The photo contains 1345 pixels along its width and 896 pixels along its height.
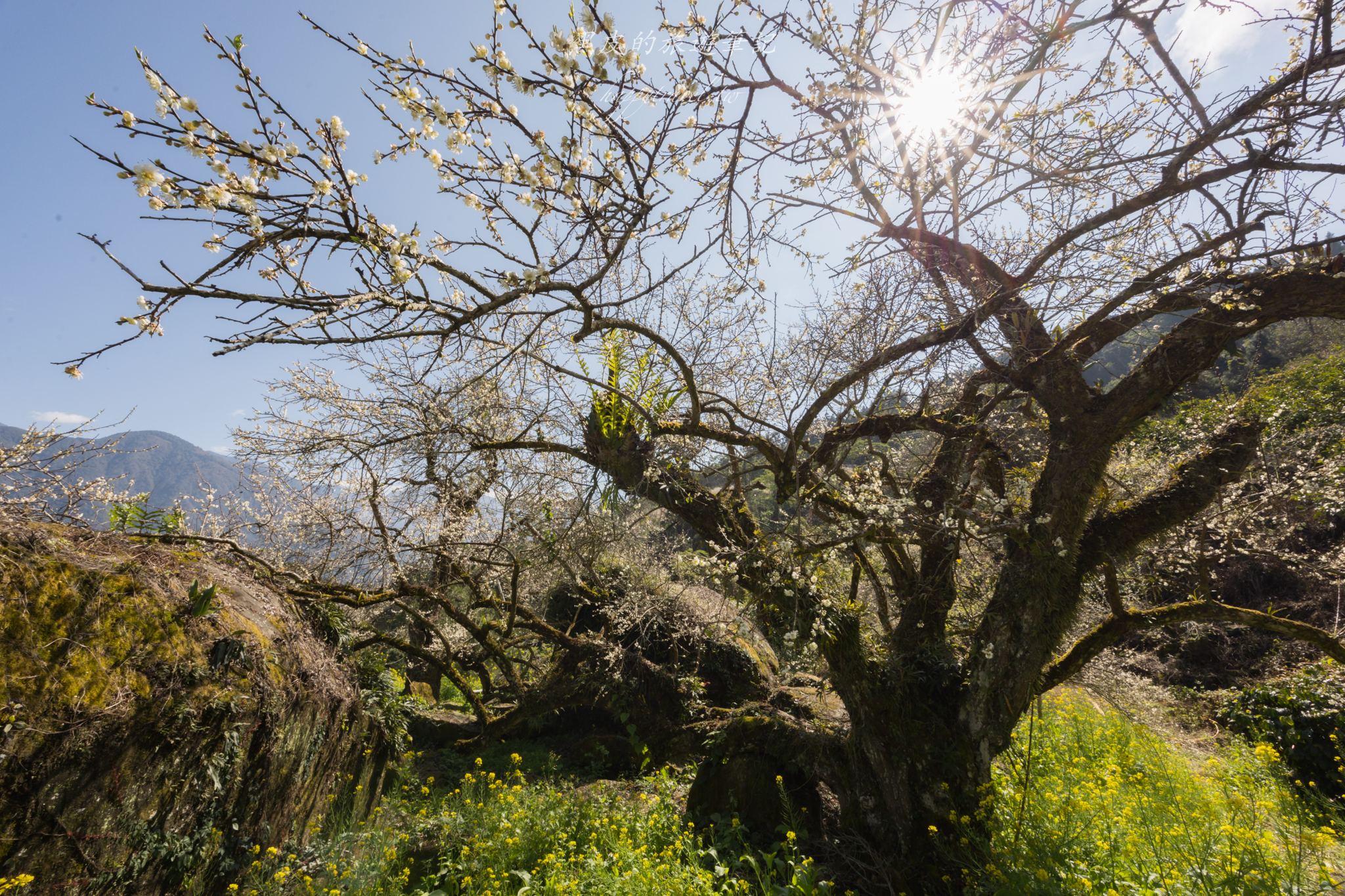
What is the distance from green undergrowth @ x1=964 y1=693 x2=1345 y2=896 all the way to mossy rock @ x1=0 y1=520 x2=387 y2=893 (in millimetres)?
4716

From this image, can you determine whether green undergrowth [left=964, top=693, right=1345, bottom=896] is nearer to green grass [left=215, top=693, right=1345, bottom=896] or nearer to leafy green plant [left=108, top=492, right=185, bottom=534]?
green grass [left=215, top=693, right=1345, bottom=896]

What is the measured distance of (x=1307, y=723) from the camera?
289 inches

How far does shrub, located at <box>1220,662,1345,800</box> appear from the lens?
694cm

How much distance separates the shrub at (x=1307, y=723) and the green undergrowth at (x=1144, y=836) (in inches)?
72.8

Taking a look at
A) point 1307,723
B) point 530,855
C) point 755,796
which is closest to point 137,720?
point 530,855

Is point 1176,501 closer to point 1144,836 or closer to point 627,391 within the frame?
point 1144,836

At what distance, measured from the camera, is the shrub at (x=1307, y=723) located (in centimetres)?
694

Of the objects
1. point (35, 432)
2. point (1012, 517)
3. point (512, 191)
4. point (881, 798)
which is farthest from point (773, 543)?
point (35, 432)

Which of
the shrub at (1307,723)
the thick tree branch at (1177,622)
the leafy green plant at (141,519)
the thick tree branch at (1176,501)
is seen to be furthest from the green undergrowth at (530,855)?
the shrub at (1307,723)

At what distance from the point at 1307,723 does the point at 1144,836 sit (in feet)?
22.7

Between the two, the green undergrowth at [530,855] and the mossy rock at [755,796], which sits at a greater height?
the mossy rock at [755,796]

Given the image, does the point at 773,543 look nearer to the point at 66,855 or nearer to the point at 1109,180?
the point at 1109,180

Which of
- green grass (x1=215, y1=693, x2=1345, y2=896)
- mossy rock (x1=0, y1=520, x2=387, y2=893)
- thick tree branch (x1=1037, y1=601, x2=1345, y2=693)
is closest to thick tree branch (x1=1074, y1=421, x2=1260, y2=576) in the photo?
thick tree branch (x1=1037, y1=601, x2=1345, y2=693)

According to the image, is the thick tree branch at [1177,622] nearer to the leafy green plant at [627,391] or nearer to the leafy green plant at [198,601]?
the leafy green plant at [627,391]
